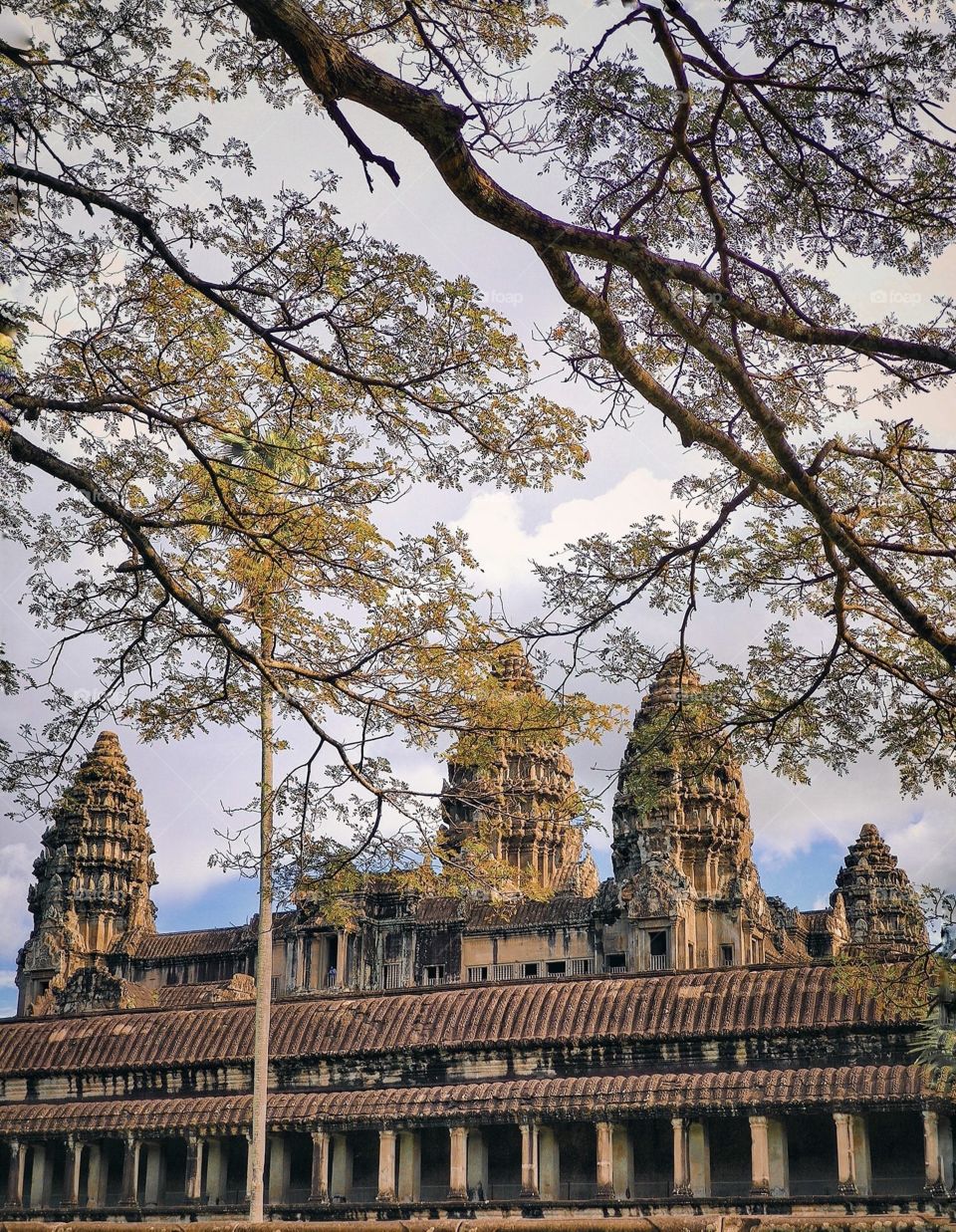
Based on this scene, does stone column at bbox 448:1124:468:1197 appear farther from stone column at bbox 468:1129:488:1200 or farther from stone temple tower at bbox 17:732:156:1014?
stone temple tower at bbox 17:732:156:1014

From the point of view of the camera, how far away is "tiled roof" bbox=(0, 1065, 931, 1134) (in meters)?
25.2

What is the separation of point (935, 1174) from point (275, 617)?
1671cm

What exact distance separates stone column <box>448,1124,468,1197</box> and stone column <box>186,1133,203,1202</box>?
5.57 meters

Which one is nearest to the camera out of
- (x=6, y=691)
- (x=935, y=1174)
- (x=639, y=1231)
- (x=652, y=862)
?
(x=639, y=1231)

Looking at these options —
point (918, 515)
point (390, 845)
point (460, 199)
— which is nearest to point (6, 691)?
point (390, 845)

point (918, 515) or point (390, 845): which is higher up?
point (918, 515)

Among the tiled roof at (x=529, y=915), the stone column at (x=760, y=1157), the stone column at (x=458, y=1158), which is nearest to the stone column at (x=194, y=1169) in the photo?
the stone column at (x=458, y=1158)

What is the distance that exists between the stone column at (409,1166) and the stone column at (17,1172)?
9.41m

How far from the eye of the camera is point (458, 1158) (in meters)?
28.3

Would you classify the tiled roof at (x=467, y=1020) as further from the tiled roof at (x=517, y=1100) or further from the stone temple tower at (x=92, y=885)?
the stone temple tower at (x=92, y=885)

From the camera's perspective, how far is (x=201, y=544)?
521 inches

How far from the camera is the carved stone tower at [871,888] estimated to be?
58.2m

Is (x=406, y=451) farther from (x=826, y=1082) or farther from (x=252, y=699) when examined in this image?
(x=826, y=1082)

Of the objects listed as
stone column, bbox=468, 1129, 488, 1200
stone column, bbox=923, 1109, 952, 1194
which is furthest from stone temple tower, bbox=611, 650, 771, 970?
stone column, bbox=923, 1109, 952, 1194
